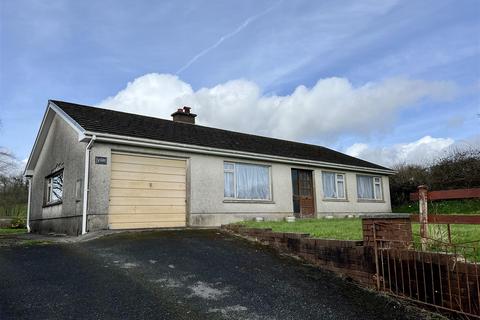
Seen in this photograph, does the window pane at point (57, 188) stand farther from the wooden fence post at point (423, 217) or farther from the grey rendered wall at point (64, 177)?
the wooden fence post at point (423, 217)

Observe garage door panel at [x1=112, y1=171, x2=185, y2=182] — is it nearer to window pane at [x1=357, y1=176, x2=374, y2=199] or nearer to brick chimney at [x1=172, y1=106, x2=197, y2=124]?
brick chimney at [x1=172, y1=106, x2=197, y2=124]

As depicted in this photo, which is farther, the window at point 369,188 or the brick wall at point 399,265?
the window at point 369,188

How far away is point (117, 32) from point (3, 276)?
8356 mm

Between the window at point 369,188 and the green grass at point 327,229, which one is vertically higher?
the window at point 369,188

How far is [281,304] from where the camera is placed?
528cm

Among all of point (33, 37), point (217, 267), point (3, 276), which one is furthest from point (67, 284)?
point (33, 37)

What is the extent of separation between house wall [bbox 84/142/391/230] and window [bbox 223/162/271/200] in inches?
9.6

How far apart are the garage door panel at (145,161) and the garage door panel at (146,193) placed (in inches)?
35.4

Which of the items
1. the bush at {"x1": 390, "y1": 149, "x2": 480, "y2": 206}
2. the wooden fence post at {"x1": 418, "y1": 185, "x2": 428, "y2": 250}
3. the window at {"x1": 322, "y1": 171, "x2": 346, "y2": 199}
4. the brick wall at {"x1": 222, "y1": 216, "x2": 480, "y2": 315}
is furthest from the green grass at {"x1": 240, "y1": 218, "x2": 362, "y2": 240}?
the bush at {"x1": 390, "y1": 149, "x2": 480, "y2": 206}

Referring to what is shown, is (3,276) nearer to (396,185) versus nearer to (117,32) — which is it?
(117,32)

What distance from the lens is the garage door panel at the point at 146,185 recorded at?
451 inches

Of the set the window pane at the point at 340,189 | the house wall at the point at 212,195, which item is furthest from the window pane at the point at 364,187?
the window pane at the point at 340,189

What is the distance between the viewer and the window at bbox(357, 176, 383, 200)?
64.3 ft

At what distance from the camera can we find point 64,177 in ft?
42.9
